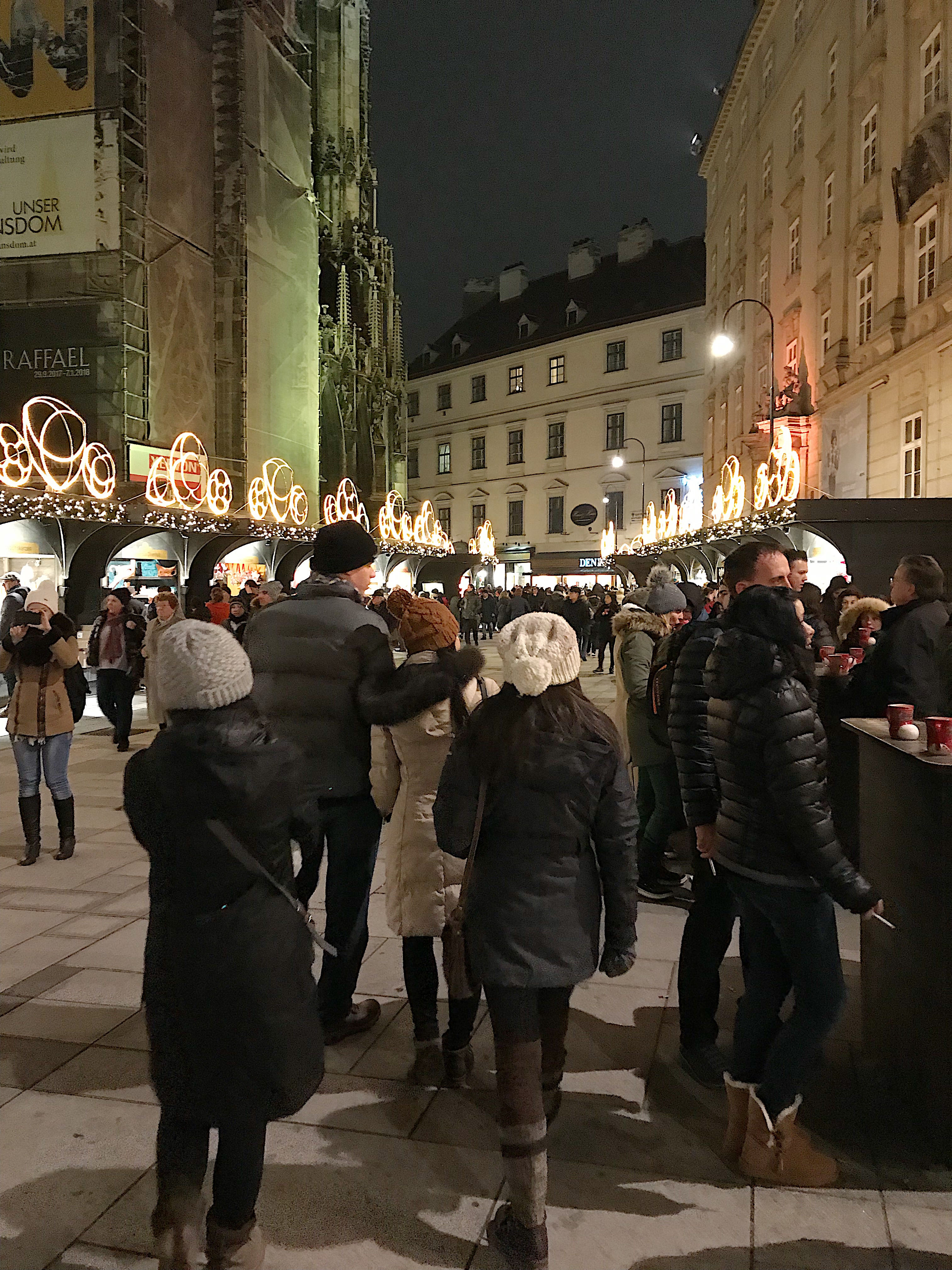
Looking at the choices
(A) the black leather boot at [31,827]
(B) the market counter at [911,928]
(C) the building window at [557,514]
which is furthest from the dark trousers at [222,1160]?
(C) the building window at [557,514]

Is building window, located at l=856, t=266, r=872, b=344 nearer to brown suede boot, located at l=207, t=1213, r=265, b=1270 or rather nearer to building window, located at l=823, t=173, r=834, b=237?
building window, located at l=823, t=173, r=834, b=237

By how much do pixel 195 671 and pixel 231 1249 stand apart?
5.14ft

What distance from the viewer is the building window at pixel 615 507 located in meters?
53.2

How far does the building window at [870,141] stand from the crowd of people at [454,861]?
69.4ft

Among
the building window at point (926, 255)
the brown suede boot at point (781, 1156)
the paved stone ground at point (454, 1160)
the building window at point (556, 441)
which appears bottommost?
the paved stone ground at point (454, 1160)

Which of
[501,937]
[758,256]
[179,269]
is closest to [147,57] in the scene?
[179,269]

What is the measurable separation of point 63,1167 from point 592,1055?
1.96 m

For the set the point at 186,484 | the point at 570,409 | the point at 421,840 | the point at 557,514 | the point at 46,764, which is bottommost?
the point at 46,764

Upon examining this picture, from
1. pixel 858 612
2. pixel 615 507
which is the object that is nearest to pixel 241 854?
pixel 858 612

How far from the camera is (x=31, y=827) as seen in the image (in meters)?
6.54

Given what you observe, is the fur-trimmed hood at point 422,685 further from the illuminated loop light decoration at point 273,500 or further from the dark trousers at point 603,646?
the illuminated loop light decoration at point 273,500

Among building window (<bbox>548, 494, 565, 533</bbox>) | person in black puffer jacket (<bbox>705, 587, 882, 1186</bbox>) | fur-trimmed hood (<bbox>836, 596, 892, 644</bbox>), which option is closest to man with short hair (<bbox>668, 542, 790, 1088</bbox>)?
person in black puffer jacket (<bbox>705, 587, 882, 1186</bbox>)

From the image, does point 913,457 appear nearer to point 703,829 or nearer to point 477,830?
point 703,829

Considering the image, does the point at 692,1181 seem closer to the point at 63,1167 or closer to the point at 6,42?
the point at 63,1167
